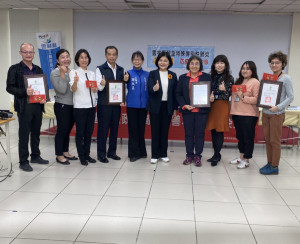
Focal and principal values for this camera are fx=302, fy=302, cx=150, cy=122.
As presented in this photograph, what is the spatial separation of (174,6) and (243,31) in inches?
74.8

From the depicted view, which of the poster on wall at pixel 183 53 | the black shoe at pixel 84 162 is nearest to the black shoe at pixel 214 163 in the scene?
the black shoe at pixel 84 162

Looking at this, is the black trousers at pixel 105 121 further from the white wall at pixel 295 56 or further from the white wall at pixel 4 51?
the white wall at pixel 295 56

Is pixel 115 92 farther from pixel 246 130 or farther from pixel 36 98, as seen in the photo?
pixel 246 130

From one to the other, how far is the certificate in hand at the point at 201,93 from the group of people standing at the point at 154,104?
0.07m

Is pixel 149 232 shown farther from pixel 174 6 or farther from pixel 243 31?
pixel 243 31

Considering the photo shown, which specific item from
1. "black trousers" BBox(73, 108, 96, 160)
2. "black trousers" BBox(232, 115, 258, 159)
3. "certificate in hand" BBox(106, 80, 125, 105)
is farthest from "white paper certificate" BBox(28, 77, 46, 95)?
"black trousers" BBox(232, 115, 258, 159)

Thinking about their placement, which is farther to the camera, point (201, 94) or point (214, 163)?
point (214, 163)

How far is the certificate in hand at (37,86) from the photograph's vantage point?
11.3 feet

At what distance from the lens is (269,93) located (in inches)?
136

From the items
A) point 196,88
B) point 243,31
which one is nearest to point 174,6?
point 243,31

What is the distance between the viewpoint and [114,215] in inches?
100

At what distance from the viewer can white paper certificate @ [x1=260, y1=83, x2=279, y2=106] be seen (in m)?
3.45

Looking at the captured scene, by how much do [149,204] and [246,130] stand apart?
5.40 feet

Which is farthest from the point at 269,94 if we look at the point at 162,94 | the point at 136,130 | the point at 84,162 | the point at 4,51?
the point at 4,51
